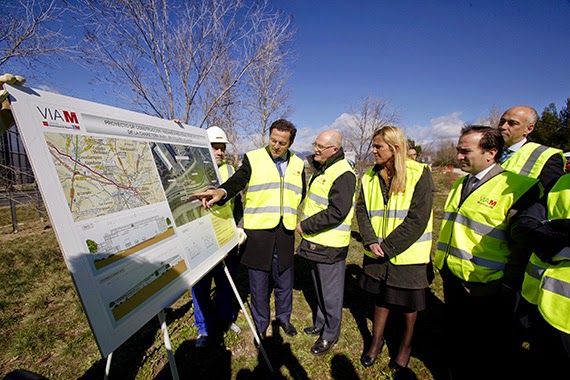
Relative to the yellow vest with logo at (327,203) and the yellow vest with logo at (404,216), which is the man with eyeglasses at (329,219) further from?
the yellow vest with logo at (404,216)

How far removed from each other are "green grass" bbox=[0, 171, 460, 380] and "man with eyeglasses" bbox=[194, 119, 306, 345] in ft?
1.51

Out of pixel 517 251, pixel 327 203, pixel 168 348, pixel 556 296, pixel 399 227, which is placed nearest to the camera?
pixel 556 296

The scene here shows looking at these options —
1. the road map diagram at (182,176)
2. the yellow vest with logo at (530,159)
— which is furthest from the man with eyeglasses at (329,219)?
the yellow vest with logo at (530,159)

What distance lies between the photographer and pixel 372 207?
259 centimetres

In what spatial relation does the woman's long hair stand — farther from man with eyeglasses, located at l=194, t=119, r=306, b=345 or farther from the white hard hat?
the white hard hat

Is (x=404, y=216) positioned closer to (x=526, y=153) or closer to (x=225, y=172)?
(x=526, y=153)

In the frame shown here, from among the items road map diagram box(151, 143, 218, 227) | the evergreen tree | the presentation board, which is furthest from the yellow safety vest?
the evergreen tree

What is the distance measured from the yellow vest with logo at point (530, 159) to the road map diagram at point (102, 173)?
3474 millimetres

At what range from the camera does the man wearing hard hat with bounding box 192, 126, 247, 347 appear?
9.95 ft

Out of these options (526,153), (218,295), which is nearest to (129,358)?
(218,295)

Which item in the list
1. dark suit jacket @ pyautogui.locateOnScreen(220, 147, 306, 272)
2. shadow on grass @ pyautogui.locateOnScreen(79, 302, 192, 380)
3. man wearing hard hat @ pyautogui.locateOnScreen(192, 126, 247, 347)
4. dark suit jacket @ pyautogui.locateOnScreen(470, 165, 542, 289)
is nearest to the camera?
dark suit jacket @ pyautogui.locateOnScreen(470, 165, 542, 289)

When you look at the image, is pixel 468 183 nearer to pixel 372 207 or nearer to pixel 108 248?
pixel 372 207

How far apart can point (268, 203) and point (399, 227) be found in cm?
134

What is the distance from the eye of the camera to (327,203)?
2.68 meters
